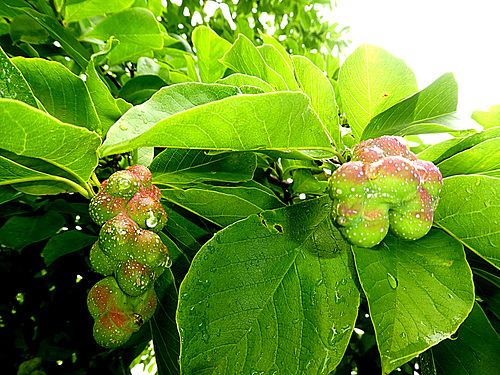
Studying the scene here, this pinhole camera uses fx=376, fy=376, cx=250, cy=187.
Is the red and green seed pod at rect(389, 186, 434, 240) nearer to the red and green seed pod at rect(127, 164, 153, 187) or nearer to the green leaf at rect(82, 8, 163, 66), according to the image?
the red and green seed pod at rect(127, 164, 153, 187)

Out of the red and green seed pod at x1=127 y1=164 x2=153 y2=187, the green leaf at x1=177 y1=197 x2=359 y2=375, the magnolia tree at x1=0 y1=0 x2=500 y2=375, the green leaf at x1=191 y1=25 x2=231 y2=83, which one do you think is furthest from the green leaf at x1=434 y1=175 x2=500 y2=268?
the green leaf at x1=191 y1=25 x2=231 y2=83

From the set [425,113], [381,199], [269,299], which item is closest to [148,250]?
[269,299]

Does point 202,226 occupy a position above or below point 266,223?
below

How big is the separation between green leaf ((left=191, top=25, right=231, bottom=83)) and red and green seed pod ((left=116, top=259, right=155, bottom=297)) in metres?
0.45

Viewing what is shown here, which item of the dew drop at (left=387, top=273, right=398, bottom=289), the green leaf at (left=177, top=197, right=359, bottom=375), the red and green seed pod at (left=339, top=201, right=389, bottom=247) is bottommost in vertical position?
the green leaf at (left=177, top=197, right=359, bottom=375)

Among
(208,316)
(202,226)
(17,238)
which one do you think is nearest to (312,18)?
(202,226)

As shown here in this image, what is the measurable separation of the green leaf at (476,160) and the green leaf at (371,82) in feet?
0.35

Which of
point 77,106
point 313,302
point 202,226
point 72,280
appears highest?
point 77,106

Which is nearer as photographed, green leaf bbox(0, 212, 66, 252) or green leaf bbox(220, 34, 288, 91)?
green leaf bbox(220, 34, 288, 91)

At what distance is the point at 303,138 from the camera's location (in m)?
0.37

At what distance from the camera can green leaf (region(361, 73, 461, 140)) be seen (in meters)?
0.43

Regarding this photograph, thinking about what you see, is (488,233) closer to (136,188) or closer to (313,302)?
(313,302)

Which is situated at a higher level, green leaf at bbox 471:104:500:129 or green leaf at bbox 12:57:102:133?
green leaf at bbox 471:104:500:129

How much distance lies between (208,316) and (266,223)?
0.39 ft
